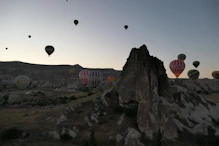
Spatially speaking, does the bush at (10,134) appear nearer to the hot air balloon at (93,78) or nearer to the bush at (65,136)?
the bush at (65,136)

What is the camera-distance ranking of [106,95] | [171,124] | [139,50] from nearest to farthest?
[171,124] → [139,50] → [106,95]

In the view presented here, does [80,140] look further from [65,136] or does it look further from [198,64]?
[198,64]

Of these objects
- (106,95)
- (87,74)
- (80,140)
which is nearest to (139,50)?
(106,95)

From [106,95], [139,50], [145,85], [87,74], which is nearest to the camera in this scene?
[145,85]

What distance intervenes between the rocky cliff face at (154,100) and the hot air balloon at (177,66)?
26.7 m

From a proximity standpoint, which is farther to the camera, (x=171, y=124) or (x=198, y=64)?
(x=198, y=64)

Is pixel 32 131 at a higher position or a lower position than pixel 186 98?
lower

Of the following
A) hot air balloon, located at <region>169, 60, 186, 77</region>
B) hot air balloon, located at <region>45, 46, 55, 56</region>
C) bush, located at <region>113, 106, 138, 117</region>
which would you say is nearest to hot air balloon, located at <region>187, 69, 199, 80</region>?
hot air balloon, located at <region>169, 60, 186, 77</region>

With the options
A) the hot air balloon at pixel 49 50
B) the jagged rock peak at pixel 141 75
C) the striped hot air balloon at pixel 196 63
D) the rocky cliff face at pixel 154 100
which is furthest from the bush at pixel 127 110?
the striped hot air balloon at pixel 196 63

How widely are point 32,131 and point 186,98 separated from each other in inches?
891

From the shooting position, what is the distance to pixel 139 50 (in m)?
25.5

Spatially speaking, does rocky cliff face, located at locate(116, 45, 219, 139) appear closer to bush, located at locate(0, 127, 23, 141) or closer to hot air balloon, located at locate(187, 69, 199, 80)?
bush, located at locate(0, 127, 23, 141)

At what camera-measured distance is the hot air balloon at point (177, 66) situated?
182 ft

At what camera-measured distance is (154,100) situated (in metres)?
22.4
